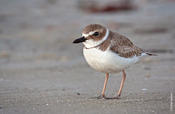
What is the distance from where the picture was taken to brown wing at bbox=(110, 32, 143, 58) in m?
5.75

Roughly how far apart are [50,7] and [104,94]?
39.9 ft

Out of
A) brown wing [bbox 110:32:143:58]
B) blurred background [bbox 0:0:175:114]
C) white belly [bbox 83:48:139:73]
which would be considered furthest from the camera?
brown wing [bbox 110:32:143:58]

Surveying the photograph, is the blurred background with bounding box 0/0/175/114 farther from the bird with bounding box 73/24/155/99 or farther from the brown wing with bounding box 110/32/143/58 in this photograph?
the brown wing with bounding box 110/32/143/58

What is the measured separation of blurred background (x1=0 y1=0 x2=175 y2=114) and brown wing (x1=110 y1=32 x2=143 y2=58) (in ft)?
1.88

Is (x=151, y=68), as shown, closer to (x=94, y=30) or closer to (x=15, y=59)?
(x=94, y=30)

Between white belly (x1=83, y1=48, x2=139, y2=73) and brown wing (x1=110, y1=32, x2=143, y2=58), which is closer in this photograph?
white belly (x1=83, y1=48, x2=139, y2=73)

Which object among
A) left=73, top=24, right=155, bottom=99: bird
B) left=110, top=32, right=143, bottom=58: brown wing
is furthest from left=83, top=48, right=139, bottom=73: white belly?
left=110, top=32, right=143, bottom=58: brown wing

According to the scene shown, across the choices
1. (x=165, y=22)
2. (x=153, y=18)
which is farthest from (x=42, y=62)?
(x=153, y=18)

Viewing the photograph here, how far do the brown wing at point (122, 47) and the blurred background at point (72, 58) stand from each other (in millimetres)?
573

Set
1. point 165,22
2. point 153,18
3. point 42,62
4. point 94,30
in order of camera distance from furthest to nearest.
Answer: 1. point 153,18
2. point 165,22
3. point 42,62
4. point 94,30

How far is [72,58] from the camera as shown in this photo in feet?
32.4

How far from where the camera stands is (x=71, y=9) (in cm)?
1744

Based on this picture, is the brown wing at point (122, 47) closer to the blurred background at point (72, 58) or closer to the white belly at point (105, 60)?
the white belly at point (105, 60)

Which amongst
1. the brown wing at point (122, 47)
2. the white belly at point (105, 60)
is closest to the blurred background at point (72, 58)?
the white belly at point (105, 60)
